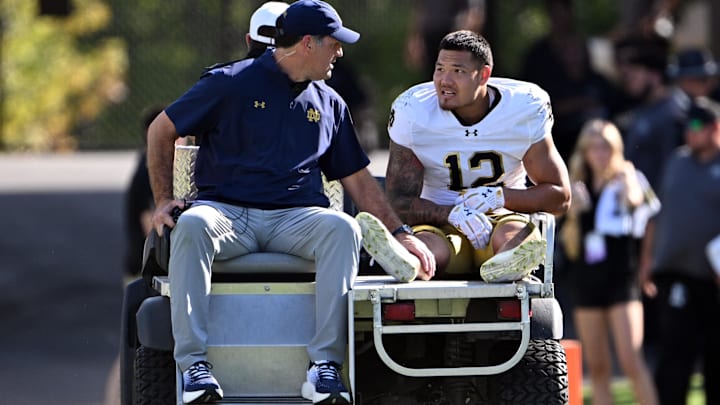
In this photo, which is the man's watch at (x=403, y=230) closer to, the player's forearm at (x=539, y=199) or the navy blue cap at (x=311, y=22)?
the player's forearm at (x=539, y=199)

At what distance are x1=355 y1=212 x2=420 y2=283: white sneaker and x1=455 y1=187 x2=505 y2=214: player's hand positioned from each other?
0.68 metres

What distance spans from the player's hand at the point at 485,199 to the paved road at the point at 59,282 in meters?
5.53

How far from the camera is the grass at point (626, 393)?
42.3 feet

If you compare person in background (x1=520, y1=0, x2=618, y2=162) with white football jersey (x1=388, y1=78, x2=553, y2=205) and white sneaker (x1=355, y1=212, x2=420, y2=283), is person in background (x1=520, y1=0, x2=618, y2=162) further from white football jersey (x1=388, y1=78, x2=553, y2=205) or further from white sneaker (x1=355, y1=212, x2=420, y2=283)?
white sneaker (x1=355, y1=212, x2=420, y2=283)

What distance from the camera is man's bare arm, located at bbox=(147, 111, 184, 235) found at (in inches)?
259

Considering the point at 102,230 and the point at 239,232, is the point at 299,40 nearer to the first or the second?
the point at 239,232

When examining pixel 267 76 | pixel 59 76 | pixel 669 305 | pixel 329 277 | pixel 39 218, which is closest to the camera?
pixel 329 277

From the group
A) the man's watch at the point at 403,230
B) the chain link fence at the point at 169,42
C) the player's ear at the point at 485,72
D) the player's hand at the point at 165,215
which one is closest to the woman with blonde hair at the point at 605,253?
the player's ear at the point at 485,72

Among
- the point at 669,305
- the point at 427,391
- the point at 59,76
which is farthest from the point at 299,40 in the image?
the point at 59,76

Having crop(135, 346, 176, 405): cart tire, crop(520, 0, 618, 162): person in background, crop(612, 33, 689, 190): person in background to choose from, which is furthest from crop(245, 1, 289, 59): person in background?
crop(520, 0, 618, 162): person in background

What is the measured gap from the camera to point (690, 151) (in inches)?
439

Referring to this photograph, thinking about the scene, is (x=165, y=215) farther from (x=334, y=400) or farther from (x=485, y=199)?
(x=485, y=199)

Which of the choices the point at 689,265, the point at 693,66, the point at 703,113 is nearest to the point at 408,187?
the point at 689,265

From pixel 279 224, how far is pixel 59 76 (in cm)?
1532
